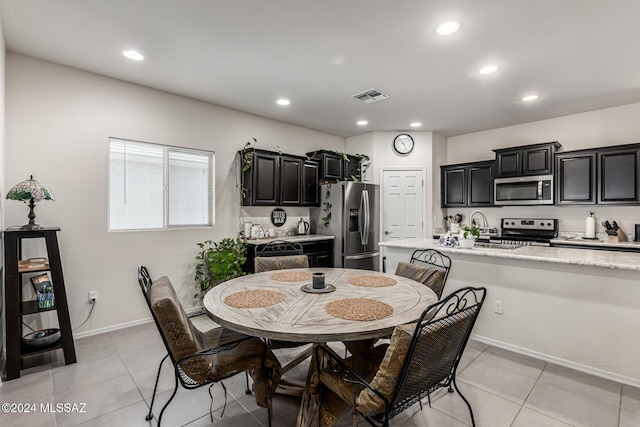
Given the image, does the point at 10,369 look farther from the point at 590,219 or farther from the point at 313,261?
the point at 590,219

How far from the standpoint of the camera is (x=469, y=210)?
5.64 metres

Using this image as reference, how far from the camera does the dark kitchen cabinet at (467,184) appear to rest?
5160 mm

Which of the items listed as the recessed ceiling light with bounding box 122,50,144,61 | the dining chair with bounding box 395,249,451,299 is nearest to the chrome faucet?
the dining chair with bounding box 395,249,451,299

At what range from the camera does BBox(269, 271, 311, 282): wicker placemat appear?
238 cm

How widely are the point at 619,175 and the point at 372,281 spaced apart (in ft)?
13.1

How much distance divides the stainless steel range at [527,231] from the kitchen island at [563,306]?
1.74 m

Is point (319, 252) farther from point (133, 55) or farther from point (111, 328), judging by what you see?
point (133, 55)

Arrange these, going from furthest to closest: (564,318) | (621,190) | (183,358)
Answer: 1. (621,190)
2. (564,318)
3. (183,358)

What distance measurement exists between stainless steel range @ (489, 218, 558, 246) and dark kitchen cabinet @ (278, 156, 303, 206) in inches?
125

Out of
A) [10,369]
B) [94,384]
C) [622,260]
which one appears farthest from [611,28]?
[10,369]

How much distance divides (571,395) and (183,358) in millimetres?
2575

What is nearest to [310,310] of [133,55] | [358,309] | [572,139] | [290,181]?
[358,309]

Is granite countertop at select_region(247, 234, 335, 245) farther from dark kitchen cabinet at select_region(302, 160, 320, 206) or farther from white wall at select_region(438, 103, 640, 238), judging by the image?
white wall at select_region(438, 103, 640, 238)

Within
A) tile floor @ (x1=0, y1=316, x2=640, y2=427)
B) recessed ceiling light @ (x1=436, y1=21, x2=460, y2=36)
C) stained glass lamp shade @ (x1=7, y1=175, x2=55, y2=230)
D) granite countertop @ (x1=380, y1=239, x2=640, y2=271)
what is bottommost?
tile floor @ (x1=0, y1=316, x2=640, y2=427)
